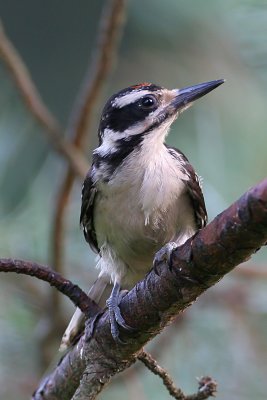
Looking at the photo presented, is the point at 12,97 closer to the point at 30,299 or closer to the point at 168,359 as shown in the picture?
the point at 30,299

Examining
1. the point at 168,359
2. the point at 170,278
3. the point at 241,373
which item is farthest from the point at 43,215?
the point at 170,278

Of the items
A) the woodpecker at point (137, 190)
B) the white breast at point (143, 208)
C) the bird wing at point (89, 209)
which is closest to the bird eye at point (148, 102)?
the woodpecker at point (137, 190)

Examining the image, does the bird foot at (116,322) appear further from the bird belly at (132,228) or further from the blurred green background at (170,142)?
the blurred green background at (170,142)

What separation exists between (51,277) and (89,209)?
823 mm

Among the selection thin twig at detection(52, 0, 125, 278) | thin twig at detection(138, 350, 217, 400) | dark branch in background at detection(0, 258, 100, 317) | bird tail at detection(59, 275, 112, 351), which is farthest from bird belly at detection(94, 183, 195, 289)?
thin twig at detection(52, 0, 125, 278)

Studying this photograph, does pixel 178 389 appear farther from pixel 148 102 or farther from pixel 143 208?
pixel 148 102

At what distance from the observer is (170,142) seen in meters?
4.31

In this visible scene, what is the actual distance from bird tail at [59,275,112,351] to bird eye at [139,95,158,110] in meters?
0.69

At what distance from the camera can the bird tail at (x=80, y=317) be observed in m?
2.77

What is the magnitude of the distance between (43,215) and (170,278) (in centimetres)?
264

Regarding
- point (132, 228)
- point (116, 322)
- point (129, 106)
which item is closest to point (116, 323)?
point (116, 322)

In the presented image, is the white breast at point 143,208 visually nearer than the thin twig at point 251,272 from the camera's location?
Yes

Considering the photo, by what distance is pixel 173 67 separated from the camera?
181 inches

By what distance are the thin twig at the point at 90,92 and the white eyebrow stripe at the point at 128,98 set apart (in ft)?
1.84
